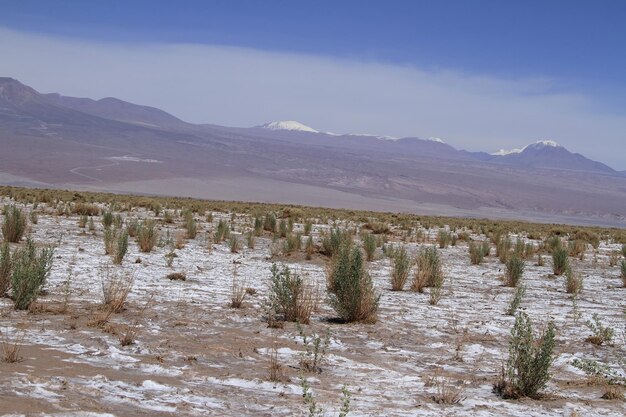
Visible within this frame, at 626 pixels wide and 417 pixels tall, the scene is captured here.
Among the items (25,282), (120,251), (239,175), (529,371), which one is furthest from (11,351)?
(239,175)

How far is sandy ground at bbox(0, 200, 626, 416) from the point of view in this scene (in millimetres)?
Result: 5293

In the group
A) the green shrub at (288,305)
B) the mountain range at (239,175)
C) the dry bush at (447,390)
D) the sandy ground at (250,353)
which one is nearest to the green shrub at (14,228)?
the sandy ground at (250,353)

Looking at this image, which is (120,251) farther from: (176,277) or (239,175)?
(239,175)

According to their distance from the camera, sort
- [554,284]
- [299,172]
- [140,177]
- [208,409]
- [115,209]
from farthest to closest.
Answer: [299,172] < [140,177] < [115,209] < [554,284] < [208,409]

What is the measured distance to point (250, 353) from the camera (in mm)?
6852

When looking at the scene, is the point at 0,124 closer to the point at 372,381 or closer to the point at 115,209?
the point at 115,209

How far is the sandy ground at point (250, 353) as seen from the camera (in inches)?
208

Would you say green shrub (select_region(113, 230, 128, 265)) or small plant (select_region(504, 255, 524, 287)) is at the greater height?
small plant (select_region(504, 255, 524, 287))

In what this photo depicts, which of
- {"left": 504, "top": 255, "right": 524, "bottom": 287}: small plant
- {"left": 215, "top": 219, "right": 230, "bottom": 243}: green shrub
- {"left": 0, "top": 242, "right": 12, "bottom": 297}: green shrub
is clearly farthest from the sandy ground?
{"left": 215, "top": 219, "right": 230, "bottom": 243}: green shrub

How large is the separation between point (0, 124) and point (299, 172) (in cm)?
7515

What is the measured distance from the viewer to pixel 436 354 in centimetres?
732

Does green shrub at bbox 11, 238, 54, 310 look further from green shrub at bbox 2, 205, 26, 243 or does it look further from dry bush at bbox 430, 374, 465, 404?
green shrub at bbox 2, 205, 26, 243

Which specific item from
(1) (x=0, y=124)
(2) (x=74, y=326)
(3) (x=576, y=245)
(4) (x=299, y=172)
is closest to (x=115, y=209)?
(3) (x=576, y=245)

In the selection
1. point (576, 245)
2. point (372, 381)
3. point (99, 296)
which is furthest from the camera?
point (576, 245)
